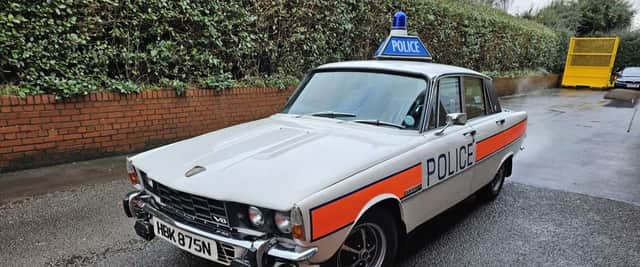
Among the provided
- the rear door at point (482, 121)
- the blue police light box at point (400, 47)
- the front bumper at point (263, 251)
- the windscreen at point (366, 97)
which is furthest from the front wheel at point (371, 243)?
the blue police light box at point (400, 47)

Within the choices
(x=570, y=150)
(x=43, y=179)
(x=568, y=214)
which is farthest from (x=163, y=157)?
(x=570, y=150)

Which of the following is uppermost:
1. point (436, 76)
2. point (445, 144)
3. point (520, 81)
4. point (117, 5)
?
point (117, 5)

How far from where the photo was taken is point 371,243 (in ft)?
8.92

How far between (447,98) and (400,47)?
119 inches

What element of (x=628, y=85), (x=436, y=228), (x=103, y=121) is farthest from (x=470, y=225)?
(x=628, y=85)

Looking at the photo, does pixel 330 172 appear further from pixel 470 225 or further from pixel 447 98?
pixel 470 225

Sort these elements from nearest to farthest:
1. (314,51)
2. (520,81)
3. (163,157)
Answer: (163,157) < (314,51) < (520,81)

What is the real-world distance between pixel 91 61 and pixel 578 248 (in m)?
5.97

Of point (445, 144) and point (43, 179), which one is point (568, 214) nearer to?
point (445, 144)

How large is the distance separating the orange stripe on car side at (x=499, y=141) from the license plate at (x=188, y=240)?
2.53m

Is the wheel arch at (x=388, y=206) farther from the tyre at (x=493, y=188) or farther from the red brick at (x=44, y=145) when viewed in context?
the red brick at (x=44, y=145)

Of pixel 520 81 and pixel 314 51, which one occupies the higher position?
pixel 314 51

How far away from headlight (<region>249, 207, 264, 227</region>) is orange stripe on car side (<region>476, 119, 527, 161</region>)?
2357 millimetres

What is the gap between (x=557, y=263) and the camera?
3217mm
